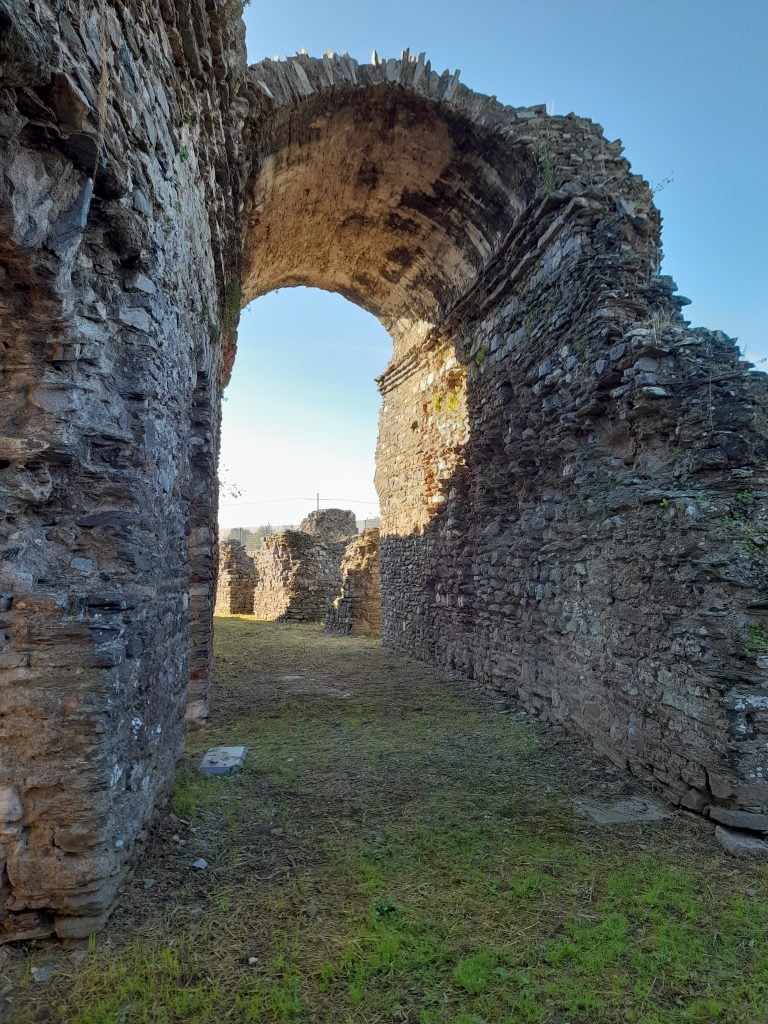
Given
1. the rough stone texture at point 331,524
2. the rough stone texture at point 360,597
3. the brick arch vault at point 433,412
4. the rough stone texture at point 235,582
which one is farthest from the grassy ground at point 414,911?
the rough stone texture at point 235,582

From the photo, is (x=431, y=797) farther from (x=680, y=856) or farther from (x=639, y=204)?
(x=639, y=204)

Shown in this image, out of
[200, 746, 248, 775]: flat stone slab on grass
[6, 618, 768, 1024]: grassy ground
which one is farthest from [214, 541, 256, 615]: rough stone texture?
[6, 618, 768, 1024]: grassy ground

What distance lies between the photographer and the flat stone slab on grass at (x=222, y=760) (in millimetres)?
4242

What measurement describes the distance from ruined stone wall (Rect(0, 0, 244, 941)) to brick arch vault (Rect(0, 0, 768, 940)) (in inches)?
0.5

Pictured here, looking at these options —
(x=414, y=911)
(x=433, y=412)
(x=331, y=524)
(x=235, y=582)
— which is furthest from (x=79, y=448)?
(x=235, y=582)

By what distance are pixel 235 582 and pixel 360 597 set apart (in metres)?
6.47

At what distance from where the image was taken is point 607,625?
4.68 meters

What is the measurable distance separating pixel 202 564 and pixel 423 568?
4.18 meters

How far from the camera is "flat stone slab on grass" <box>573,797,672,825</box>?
11.9ft

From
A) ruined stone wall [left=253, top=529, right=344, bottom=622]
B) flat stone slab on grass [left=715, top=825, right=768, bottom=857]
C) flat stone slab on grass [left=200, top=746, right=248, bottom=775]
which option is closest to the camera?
flat stone slab on grass [left=715, top=825, right=768, bottom=857]

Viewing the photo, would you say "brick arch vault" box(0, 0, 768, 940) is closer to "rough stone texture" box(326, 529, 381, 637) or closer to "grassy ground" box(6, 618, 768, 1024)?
"grassy ground" box(6, 618, 768, 1024)

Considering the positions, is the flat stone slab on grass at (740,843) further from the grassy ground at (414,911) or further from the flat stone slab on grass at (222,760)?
the flat stone slab on grass at (222,760)

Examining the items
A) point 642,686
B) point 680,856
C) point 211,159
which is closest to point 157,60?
point 211,159

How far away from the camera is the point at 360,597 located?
45.2 ft
